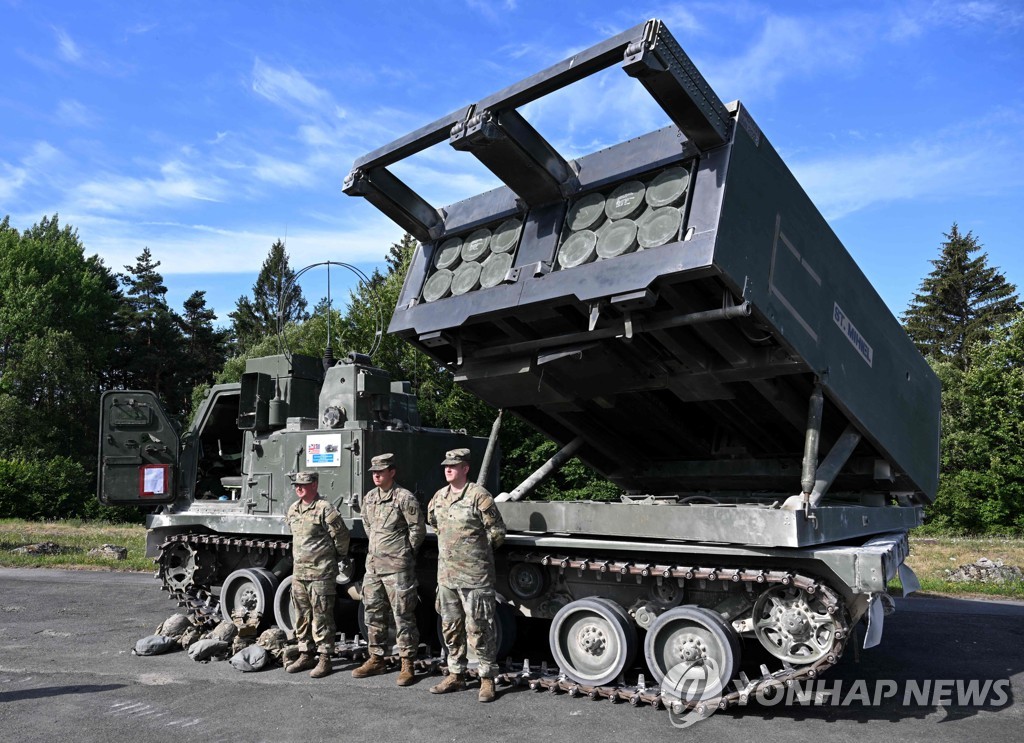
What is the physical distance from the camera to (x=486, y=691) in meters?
6.30

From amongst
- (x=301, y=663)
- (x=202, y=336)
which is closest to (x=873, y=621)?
(x=301, y=663)

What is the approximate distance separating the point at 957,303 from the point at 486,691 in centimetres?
4291

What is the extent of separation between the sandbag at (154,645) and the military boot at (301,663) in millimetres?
1711

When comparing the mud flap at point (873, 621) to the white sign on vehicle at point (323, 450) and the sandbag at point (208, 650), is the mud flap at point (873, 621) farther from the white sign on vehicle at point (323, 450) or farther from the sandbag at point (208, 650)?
the sandbag at point (208, 650)

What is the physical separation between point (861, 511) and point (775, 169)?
8.87 ft

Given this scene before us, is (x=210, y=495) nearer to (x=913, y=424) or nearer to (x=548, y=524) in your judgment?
(x=548, y=524)

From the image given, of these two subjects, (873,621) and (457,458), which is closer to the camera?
(873,621)

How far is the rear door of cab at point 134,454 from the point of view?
9.27m

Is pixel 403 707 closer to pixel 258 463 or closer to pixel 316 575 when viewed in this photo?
pixel 316 575

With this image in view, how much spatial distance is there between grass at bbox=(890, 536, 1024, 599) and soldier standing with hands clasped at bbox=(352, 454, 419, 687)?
5.99 metres

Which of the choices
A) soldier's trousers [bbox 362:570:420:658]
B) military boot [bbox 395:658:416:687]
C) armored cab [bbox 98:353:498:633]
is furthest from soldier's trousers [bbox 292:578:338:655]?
military boot [bbox 395:658:416:687]

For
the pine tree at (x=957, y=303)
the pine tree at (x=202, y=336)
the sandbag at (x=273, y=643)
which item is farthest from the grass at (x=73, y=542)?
the pine tree at (x=957, y=303)

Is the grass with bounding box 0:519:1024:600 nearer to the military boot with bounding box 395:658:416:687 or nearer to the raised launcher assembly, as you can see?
the raised launcher assembly

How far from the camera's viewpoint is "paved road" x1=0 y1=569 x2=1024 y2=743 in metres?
5.53
